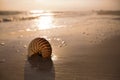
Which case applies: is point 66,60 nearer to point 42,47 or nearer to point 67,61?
point 67,61

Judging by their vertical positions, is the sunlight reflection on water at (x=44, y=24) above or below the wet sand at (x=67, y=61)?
below

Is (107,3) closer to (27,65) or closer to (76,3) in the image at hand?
(76,3)

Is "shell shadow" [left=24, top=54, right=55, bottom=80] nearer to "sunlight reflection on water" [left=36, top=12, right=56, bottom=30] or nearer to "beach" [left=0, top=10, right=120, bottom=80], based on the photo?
"beach" [left=0, top=10, right=120, bottom=80]

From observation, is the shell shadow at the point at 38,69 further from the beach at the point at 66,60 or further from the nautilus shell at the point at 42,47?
the nautilus shell at the point at 42,47

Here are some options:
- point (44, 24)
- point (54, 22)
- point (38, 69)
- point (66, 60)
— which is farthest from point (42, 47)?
point (54, 22)

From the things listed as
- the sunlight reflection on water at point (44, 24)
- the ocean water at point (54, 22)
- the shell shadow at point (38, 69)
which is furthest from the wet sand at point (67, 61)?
the sunlight reflection on water at point (44, 24)

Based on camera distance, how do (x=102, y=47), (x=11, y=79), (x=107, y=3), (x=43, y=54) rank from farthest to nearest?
(x=107, y=3) → (x=102, y=47) → (x=43, y=54) → (x=11, y=79)

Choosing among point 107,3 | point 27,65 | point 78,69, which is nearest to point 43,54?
point 27,65

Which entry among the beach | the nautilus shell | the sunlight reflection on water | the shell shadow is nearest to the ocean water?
the sunlight reflection on water
